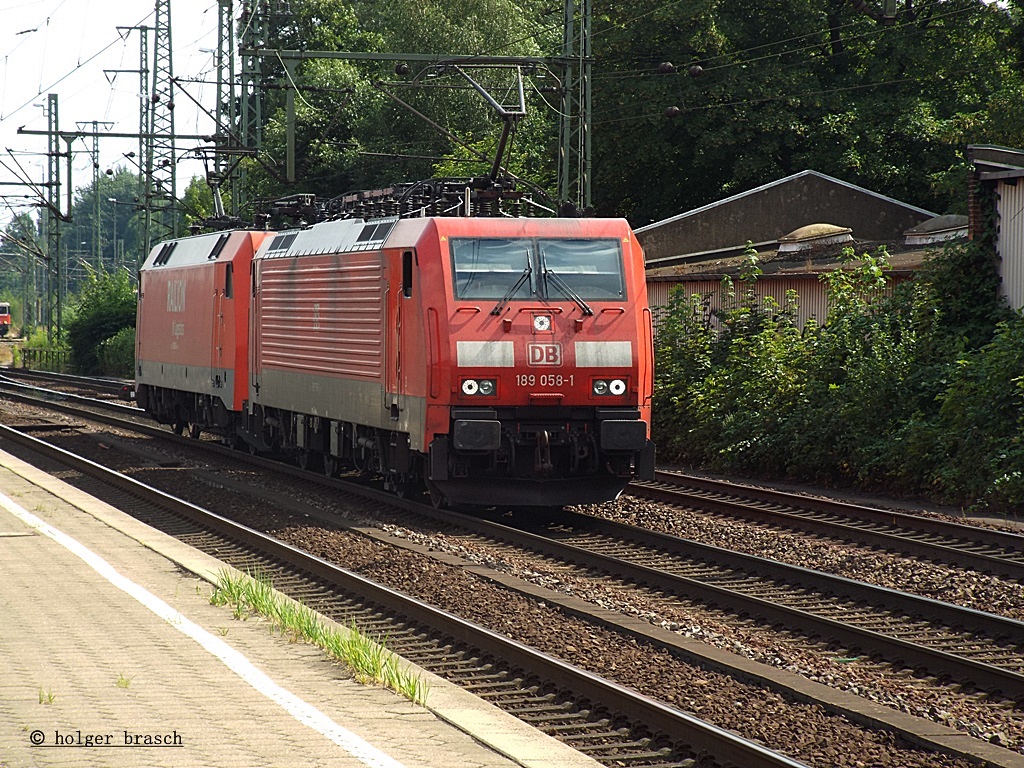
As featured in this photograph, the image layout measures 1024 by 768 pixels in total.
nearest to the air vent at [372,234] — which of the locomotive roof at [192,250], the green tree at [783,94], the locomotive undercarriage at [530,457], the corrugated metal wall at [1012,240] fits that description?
the locomotive undercarriage at [530,457]

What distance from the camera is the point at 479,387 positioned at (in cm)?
1409

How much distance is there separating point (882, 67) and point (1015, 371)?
29757 mm

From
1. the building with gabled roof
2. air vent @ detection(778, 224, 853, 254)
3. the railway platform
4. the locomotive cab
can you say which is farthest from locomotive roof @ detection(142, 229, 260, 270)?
the railway platform

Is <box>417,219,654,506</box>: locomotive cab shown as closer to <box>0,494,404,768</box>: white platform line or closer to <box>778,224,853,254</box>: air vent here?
<box>0,494,404,768</box>: white platform line

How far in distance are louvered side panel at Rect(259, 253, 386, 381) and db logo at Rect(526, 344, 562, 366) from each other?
6.60 ft

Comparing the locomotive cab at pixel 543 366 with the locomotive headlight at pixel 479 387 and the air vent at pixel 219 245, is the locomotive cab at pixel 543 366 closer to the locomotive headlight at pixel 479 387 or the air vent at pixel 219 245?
the locomotive headlight at pixel 479 387

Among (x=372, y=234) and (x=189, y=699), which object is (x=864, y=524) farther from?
(x=189, y=699)

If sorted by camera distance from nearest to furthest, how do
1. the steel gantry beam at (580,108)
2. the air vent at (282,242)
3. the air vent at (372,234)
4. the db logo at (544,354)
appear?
the db logo at (544,354) → the air vent at (372,234) → the air vent at (282,242) → the steel gantry beam at (580,108)

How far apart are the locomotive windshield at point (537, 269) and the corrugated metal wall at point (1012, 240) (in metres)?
6.57

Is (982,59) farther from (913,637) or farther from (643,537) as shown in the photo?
(913,637)

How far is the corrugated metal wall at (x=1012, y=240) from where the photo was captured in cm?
1834

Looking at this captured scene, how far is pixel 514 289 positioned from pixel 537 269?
39 cm

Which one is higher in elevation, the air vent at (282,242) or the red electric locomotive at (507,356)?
the air vent at (282,242)

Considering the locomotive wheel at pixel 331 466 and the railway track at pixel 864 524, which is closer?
the railway track at pixel 864 524
